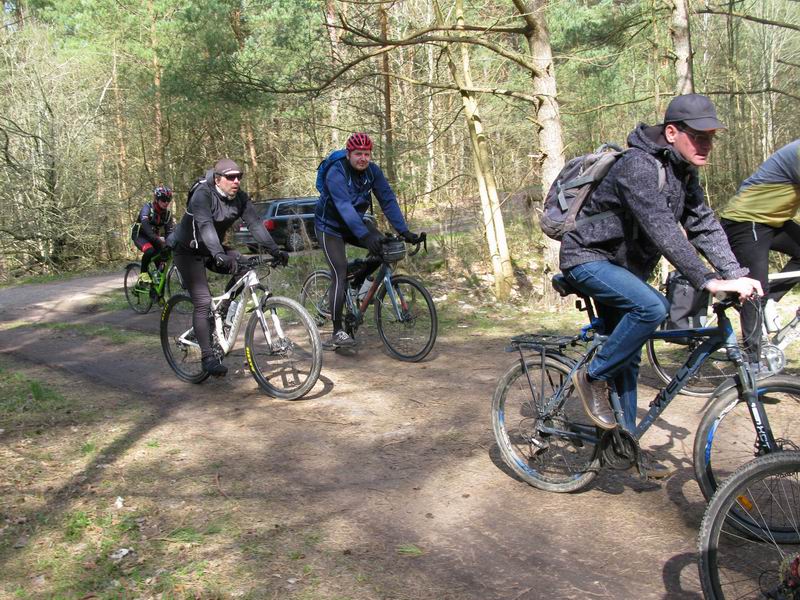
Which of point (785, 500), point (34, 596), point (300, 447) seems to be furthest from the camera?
point (300, 447)

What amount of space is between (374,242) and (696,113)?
13.2ft

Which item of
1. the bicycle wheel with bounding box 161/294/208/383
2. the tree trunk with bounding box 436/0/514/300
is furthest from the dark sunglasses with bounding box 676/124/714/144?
the tree trunk with bounding box 436/0/514/300

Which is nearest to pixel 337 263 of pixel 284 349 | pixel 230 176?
pixel 284 349

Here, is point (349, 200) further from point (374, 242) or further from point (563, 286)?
point (563, 286)

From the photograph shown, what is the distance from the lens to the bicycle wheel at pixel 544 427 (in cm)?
400

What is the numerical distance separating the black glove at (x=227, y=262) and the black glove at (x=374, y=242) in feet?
4.44

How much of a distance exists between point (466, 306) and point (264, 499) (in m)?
7.06

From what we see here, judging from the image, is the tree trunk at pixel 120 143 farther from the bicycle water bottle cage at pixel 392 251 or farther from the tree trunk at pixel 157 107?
the bicycle water bottle cage at pixel 392 251

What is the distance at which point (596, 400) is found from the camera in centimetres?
379

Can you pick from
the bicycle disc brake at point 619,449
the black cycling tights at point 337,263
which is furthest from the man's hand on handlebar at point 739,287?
the black cycling tights at point 337,263

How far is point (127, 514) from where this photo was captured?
157 inches

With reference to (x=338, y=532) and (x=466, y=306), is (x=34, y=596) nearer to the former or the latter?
(x=338, y=532)

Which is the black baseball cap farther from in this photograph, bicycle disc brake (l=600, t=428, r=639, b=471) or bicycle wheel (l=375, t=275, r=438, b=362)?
bicycle wheel (l=375, t=275, r=438, b=362)

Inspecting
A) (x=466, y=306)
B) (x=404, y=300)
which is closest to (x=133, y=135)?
(x=466, y=306)
